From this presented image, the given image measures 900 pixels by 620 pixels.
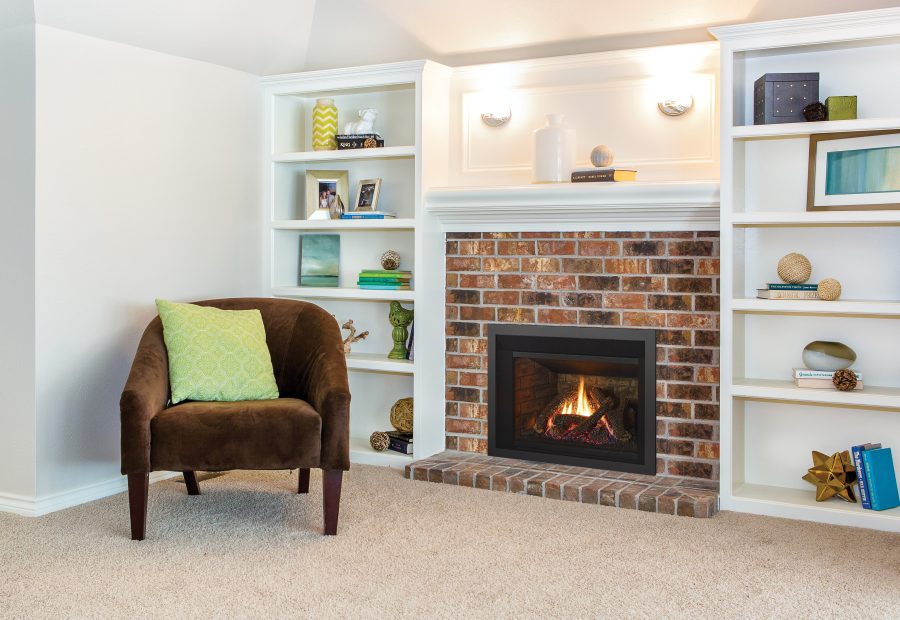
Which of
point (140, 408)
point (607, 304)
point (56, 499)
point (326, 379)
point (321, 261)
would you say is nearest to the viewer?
point (140, 408)

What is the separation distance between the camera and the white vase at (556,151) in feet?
13.4

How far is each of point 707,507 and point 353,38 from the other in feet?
9.02

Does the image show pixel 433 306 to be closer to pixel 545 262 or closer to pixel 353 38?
pixel 545 262

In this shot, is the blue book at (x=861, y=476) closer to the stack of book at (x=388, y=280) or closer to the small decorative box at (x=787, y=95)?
the small decorative box at (x=787, y=95)

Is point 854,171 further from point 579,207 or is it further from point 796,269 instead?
point 579,207

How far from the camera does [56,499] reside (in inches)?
148

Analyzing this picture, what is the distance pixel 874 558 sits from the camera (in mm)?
3148

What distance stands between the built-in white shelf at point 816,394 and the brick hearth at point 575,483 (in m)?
0.45

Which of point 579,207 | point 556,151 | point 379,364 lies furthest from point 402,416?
point 556,151

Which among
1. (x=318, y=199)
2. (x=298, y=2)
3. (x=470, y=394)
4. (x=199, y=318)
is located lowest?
(x=470, y=394)

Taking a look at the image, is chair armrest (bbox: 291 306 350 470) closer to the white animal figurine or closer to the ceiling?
the white animal figurine

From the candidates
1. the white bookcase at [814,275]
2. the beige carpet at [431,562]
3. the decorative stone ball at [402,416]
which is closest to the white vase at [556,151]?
the white bookcase at [814,275]

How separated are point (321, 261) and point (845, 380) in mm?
2625

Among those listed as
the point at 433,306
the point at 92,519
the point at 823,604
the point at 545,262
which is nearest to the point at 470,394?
the point at 433,306
